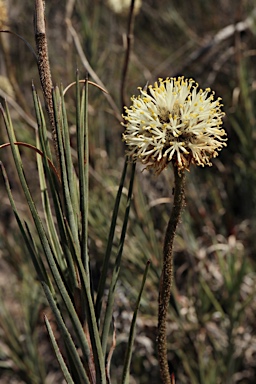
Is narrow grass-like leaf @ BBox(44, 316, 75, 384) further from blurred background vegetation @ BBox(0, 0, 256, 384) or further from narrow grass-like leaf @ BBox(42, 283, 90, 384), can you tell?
blurred background vegetation @ BBox(0, 0, 256, 384)

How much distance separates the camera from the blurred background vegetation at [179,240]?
125 centimetres

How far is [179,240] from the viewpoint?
1.49 meters

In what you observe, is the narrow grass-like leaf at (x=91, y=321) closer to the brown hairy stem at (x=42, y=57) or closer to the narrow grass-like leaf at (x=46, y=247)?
the narrow grass-like leaf at (x=46, y=247)

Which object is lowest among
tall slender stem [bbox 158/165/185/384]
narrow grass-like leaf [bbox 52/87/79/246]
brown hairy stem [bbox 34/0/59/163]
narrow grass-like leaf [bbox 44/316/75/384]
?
narrow grass-like leaf [bbox 44/316/75/384]

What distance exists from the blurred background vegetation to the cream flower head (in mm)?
568

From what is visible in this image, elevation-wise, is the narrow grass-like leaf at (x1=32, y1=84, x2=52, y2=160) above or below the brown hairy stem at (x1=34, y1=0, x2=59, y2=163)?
below

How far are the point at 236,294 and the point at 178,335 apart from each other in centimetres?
24

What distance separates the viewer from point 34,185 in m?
2.12

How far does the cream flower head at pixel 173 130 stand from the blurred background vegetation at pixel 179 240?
22.4 inches

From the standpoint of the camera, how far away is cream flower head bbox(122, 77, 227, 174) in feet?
2.00

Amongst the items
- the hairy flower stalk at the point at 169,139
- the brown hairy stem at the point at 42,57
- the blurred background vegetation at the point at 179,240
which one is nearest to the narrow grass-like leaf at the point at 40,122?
the brown hairy stem at the point at 42,57

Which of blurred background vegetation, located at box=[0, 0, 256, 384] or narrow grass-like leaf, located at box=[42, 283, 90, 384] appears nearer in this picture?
narrow grass-like leaf, located at box=[42, 283, 90, 384]

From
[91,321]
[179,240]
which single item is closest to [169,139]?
[91,321]

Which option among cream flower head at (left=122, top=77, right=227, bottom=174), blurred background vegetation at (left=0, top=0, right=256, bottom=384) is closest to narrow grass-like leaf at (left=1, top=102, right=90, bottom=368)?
cream flower head at (left=122, top=77, right=227, bottom=174)
